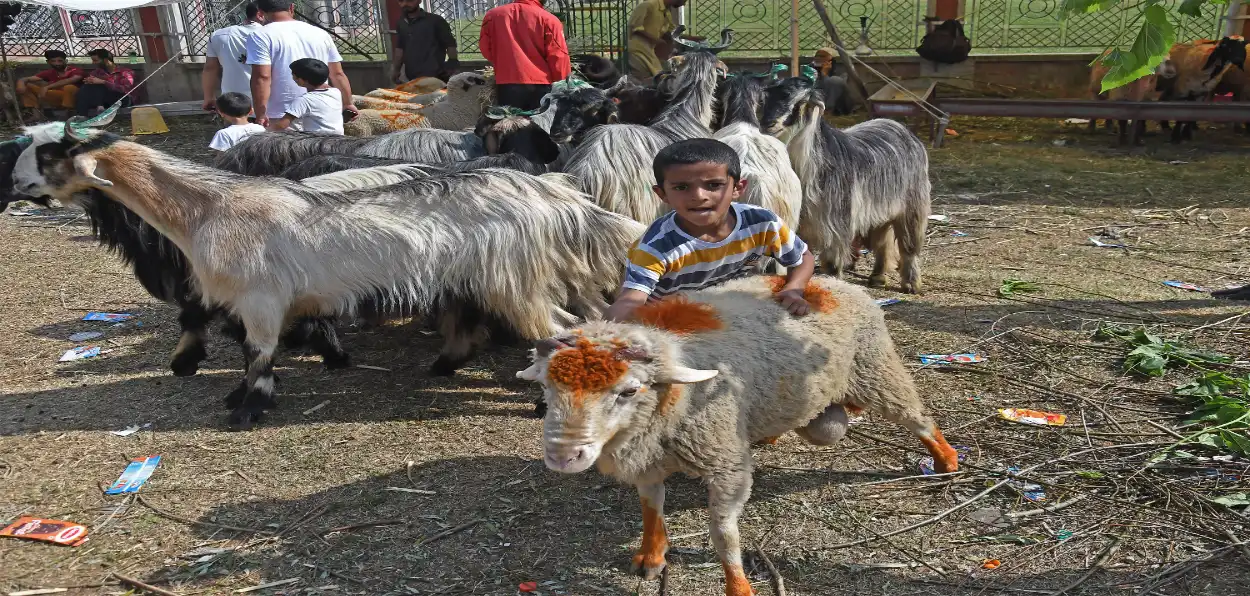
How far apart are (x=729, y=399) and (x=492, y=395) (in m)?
2.10

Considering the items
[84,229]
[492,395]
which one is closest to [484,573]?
[492,395]

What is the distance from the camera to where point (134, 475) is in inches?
150

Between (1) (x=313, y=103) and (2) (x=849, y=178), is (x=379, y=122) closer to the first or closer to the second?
(1) (x=313, y=103)

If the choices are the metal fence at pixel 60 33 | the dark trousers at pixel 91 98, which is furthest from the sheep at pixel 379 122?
the metal fence at pixel 60 33

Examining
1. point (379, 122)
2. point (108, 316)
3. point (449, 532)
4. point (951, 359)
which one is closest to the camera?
point (449, 532)

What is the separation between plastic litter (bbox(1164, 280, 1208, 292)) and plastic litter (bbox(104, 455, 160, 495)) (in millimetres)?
5984

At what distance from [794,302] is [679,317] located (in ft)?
1.41

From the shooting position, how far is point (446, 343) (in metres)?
4.83

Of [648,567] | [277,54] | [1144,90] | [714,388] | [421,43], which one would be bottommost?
[648,567]

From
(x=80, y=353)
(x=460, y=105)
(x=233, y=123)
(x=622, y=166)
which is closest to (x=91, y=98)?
(x=460, y=105)

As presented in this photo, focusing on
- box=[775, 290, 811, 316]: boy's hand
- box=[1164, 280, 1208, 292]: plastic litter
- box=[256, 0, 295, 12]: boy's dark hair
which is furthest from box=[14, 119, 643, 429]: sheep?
box=[1164, 280, 1208, 292]: plastic litter

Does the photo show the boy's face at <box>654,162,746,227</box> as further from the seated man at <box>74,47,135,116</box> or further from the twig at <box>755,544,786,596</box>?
the seated man at <box>74,47,135,116</box>

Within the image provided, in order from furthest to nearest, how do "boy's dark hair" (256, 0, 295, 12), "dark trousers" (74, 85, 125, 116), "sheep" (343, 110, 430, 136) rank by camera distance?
"dark trousers" (74, 85, 125, 116) < "sheep" (343, 110, 430, 136) < "boy's dark hair" (256, 0, 295, 12)

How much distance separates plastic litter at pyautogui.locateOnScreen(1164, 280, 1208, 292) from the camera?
568cm
